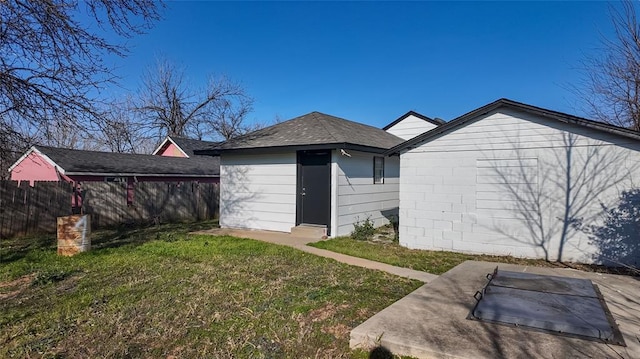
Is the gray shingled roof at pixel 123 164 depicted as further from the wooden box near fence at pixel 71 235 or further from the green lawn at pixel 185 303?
the wooden box near fence at pixel 71 235

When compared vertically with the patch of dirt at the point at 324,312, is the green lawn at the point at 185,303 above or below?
below

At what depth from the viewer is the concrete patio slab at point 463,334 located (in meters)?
2.90

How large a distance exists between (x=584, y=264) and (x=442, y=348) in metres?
5.76

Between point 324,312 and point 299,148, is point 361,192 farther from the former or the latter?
point 324,312

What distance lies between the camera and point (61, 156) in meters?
16.8

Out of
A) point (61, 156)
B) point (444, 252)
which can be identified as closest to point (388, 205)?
point (444, 252)

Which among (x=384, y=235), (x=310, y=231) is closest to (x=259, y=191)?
(x=310, y=231)

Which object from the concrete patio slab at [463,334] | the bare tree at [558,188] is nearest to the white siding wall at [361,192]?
the bare tree at [558,188]

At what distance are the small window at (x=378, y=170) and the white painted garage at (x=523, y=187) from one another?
9.86ft

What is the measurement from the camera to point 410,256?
7.79m

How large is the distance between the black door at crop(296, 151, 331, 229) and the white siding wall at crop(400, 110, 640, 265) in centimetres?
217

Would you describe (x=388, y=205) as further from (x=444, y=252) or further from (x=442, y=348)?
(x=442, y=348)

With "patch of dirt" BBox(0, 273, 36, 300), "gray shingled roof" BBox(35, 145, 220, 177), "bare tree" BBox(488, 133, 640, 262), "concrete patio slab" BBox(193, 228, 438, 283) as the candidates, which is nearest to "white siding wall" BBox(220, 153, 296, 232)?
"concrete patio slab" BBox(193, 228, 438, 283)

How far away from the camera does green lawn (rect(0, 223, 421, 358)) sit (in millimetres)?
3545
